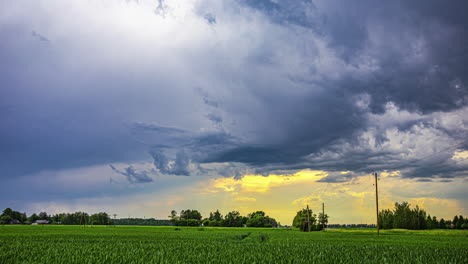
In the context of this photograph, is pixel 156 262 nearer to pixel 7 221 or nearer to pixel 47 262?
pixel 47 262

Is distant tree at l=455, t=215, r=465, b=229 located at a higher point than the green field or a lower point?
lower

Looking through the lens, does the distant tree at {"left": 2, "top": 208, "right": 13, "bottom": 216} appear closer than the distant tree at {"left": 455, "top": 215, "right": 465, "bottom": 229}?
No

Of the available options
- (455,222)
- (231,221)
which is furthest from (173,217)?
(455,222)

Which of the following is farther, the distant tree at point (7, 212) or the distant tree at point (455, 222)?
the distant tree at point (7, 212)

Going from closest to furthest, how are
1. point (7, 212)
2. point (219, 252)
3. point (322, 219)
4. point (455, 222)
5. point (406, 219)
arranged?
point (219, 252)
point (322, 219)
point (406, 219)
point (455, 222)
point (7, 212)

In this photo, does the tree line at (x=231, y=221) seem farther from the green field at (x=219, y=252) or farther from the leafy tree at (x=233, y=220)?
the green field at (x=219, y=252)

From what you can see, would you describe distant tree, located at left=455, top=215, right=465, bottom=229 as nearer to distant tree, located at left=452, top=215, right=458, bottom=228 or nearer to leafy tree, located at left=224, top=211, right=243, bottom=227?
distant tree, located at left=452, top=215, right=458, bottom=228

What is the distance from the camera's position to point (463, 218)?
163375 millimetres

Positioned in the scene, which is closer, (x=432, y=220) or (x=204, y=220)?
(x=432, y=220)

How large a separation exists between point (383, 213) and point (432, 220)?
26.9 meters

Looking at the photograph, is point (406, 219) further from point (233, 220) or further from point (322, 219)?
point (233, 220)

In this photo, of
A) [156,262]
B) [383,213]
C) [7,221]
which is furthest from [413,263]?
[7,221]

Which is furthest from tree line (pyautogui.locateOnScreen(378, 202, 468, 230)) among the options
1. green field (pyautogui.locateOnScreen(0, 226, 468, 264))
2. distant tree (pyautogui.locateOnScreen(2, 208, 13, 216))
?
distant tree (pyautogui.locateOnScreen(2, 208, 13, 216))

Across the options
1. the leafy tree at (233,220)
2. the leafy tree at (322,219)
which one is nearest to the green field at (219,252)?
the leafy tree at (322,219)
